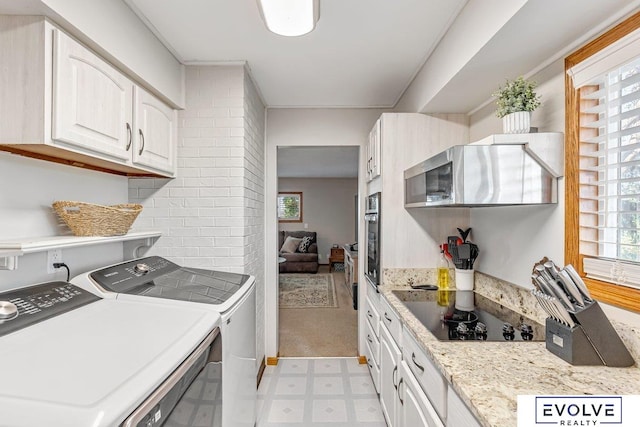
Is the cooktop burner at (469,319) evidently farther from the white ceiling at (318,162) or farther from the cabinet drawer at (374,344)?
the white ceiling at (318,162)

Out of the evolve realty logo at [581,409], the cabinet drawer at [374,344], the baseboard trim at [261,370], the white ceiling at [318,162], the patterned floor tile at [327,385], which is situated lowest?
the patterned floor tile at [327,385]

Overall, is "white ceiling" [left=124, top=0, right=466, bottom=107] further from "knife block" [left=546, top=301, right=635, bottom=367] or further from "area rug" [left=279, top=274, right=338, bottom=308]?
"area rug" [left=279, top=274, right=338, bottom=308]

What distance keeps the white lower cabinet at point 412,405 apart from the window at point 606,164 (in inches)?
30.4

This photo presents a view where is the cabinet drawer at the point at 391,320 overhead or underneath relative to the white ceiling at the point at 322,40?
underneath

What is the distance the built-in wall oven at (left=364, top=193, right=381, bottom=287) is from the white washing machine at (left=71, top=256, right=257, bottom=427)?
958 millimetres

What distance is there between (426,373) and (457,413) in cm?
31

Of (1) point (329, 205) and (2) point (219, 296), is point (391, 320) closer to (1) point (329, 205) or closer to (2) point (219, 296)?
(2) point (219, 296)

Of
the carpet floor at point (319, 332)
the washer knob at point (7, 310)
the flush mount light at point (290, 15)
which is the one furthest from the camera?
the carpet floor at point (319, 332)

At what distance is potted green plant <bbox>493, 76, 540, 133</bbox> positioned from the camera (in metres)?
1.61

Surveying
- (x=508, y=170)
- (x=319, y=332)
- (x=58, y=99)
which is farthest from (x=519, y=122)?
(x=319, y=332)

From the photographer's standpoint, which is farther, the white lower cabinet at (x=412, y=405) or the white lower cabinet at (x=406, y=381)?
the white lower cabinet at (x=412, y=405)

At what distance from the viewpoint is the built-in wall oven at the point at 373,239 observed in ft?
8.52

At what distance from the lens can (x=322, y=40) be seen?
6.72 ft

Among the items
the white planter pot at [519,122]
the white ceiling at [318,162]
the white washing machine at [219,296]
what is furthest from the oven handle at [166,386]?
the white ceiling at [318,162]
